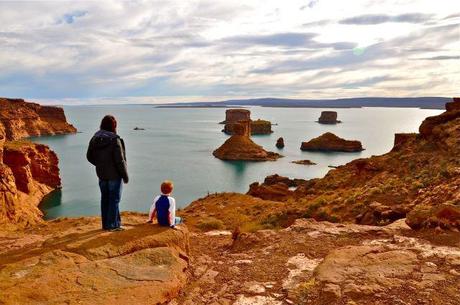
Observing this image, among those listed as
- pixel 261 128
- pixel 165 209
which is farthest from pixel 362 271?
pixel 261 128

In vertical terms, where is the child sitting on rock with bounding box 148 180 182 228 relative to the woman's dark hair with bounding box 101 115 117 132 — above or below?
below

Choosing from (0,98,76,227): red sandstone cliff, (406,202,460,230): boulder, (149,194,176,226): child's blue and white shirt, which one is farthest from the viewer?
(0,98,76,227): red sandstone cliff

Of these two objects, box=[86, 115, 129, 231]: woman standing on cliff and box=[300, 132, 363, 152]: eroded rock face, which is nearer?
box=[86, 115, 129, 231]: woman standing on cliff

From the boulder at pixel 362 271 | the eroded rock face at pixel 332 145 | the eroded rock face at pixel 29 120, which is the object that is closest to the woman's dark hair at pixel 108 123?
the boulder at pixel 362 271

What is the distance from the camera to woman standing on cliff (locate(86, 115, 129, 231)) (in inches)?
365

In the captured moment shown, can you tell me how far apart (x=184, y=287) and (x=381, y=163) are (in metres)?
26.4

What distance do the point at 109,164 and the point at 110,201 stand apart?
2.98 ft

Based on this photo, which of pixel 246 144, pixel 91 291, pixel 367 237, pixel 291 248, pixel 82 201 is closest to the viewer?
pixel 91 291

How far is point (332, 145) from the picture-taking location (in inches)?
5044

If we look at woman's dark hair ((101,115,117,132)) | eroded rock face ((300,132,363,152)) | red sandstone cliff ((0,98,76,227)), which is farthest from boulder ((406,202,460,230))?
eroded rock face ((300,132,363,152))

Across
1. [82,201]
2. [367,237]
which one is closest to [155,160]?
[82,201]

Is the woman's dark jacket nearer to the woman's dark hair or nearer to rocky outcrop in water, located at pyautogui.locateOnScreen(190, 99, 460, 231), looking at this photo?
the woman's dark hair

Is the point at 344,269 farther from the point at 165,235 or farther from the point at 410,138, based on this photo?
the point at 410,138

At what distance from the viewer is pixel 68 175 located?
7981 cm
